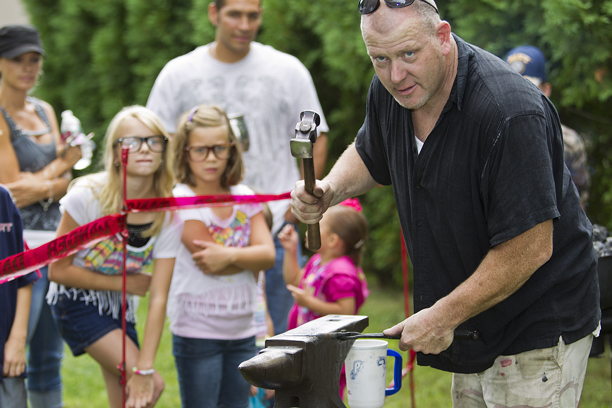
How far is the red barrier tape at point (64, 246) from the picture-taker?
2951mm

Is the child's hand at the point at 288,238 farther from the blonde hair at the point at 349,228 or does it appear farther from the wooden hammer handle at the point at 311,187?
the wooden hammer handle at the point at 311,187

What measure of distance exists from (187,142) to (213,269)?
2.21 feet

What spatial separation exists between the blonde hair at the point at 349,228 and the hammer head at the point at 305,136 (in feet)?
5.65

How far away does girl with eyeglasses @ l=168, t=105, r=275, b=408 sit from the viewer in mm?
3213

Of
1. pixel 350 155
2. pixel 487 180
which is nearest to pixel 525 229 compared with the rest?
pixel 487 180

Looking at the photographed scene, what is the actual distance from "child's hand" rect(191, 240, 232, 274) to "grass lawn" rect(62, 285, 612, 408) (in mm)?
1773

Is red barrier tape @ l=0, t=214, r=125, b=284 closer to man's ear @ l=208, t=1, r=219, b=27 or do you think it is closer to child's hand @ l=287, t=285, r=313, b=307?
child's hand @ l=287, t=285, r=313, b=307

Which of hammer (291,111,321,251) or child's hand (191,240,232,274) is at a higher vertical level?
hammer (291,111,321,251)

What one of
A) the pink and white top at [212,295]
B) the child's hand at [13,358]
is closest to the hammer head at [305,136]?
the pink and white top at [212,295]

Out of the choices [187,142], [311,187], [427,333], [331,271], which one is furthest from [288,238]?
[427,333]

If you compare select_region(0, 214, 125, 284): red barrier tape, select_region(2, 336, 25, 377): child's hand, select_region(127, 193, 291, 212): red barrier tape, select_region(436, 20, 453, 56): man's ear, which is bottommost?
select_region(2, 336, 25, 377): child's hand

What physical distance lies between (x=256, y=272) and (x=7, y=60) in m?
2.03

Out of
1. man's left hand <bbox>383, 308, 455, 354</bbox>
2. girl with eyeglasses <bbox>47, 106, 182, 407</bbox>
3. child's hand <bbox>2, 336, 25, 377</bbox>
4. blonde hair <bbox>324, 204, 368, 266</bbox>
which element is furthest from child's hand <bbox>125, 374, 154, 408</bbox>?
man's left hand <bbox>383, 308, 455, 354</bbox>

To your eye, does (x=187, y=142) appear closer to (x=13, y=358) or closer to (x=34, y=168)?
(x=34, y=168)
